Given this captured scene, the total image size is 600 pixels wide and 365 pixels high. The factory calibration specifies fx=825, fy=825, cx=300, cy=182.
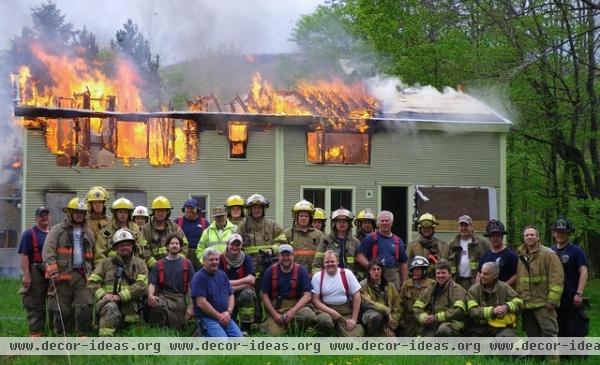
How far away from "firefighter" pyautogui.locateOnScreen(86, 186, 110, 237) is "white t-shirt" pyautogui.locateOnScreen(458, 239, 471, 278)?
4.66m

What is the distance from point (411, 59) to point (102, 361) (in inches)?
690

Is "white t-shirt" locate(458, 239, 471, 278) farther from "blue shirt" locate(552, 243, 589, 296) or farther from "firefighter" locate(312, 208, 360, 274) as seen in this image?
"firefighter" locate(312, 208, 360, 274)

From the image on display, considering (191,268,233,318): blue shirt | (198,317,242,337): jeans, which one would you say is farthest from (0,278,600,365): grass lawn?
(191,268,233,318): blue shirt

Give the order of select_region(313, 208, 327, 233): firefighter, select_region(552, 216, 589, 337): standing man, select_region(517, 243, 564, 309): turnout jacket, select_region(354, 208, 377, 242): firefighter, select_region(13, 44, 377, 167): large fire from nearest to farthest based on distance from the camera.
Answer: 1. select_region(517, 243, 564, 309): turnout jacket
2. select_region(552, 216, 589, 337): standing man
3. select_region(354, 208, 377, 242): firefighter
4. select_region(313, 208, 327, 233): firefighter
5. select_region(13, 44, 377, 167): large fire

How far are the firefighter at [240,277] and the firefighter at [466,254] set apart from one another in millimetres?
2694

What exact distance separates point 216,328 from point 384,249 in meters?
2.66

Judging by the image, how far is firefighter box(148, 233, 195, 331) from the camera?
9.94 metres

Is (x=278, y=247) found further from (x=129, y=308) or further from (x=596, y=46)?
(x=596, y=46)

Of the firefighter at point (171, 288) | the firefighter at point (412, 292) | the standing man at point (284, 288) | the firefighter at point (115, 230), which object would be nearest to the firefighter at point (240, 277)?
the standing man at point (284, 288)

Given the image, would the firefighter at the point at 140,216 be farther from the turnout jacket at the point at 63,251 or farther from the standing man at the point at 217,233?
the turnout jacket at the point at 63,251

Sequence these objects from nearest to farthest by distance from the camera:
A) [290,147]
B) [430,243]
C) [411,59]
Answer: [430,243] < [290,147] < [411,59]

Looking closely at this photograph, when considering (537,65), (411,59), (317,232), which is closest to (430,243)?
(317,232)

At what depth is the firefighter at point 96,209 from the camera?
34.8 feet

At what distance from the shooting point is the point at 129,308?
32.2ft
